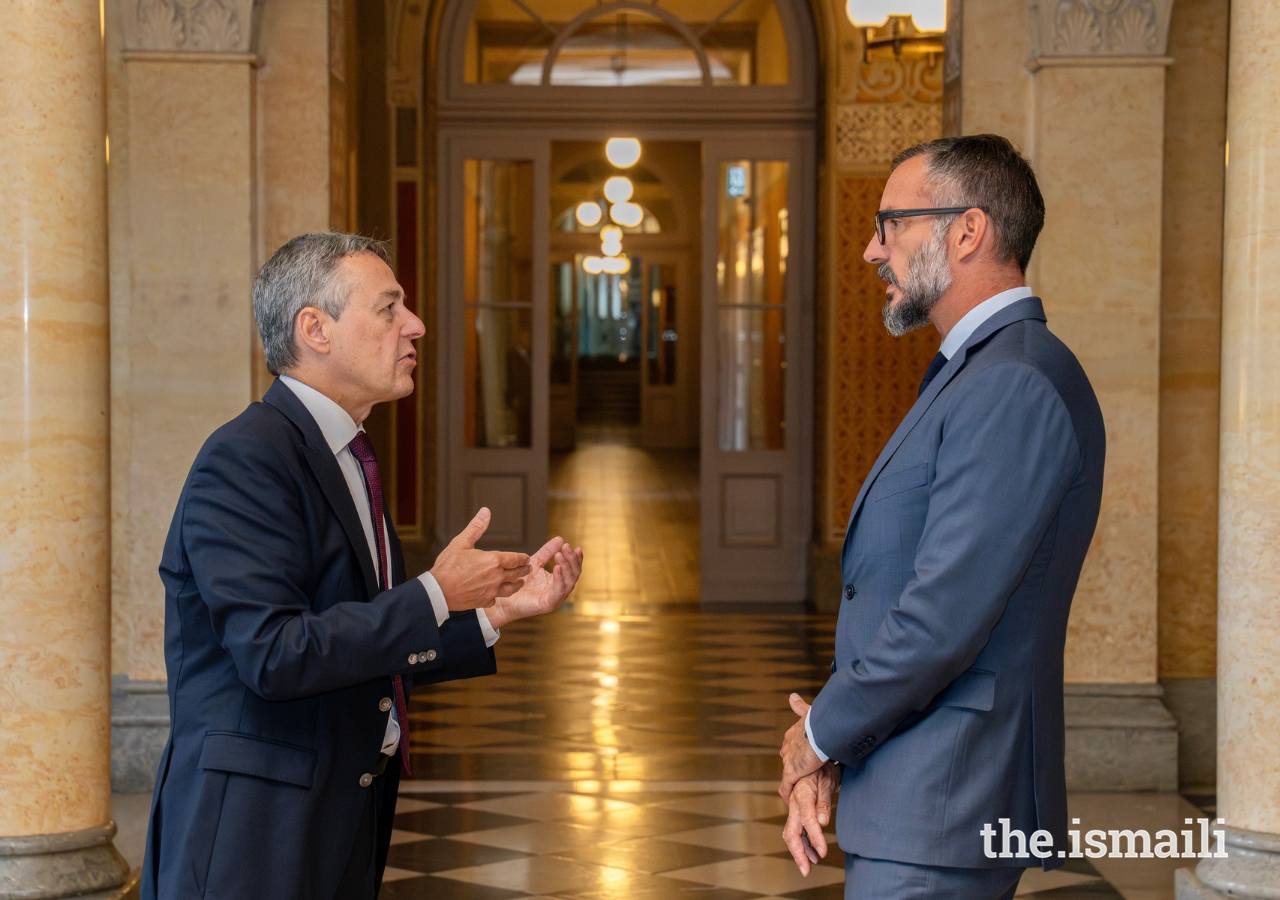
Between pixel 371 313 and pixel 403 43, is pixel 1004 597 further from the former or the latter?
pixel 403 43

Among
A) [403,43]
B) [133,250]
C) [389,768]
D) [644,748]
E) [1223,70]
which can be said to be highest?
[403,43]

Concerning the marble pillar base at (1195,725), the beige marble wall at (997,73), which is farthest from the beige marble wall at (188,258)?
the marble pillar base at (1195,725)

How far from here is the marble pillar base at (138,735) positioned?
17.0 feet

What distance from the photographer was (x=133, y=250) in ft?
17.0

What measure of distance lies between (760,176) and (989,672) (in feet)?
26.7

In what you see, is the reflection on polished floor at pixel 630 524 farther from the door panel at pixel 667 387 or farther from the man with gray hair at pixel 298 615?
the man with gray hair at pixel 298 615

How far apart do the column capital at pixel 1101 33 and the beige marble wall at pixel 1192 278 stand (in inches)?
16.1

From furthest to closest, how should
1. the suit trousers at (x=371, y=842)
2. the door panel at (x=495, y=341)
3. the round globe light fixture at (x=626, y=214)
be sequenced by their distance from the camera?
1. the round globe light fixture at (x=626, y=214)
2. the door panel at (x=495, y=341)
3. the suit trousers at (x=371, y=842)

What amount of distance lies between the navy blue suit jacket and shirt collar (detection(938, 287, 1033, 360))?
843mm

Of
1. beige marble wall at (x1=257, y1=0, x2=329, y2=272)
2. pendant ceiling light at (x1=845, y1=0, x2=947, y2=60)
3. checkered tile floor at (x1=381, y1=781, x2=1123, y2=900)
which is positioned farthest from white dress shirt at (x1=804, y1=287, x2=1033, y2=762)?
pendant ceiling light at (x1=845, y1=0, x2=947, y2=60)

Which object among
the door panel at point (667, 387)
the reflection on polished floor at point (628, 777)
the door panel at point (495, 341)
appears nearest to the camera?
the reflection on polished floor at point (628, 777)

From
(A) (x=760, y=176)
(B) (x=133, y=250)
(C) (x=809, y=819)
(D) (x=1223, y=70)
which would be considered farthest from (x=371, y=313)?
(A) (x=760, y=176)

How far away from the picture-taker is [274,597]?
1856 millimetres

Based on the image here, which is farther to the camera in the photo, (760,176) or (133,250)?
(760,176)
